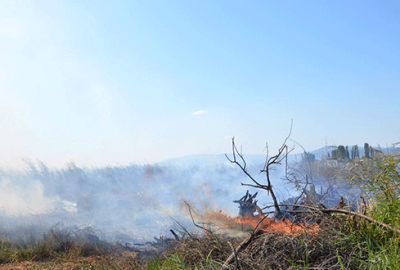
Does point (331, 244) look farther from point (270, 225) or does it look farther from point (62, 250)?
point (62, 250)

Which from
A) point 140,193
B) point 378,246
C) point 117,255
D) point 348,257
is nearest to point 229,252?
point 348,257

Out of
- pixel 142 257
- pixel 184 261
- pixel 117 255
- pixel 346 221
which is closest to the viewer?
pixel 346 221

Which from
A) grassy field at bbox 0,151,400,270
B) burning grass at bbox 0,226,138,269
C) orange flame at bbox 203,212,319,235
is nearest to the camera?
grassy field at bbox 0,151,400,270

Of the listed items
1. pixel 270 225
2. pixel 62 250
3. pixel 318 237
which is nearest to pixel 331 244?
pixel 318 237

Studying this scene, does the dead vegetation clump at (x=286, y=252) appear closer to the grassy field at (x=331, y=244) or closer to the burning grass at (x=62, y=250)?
the grassy field at (x=331, y=244)

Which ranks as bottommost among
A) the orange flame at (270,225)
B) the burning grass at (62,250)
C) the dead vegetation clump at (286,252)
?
the burning grass at (62,250)

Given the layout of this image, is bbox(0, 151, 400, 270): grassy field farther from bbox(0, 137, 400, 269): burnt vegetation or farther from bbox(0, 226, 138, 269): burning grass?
bbox(0, 226, 138, 269): burning grass

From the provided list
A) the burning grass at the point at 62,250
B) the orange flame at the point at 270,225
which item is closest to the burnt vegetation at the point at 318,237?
the orange flame at the point at 270,225

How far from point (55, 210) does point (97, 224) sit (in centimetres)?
137

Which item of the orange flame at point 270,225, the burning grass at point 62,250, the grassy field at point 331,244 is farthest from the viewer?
the burning grass at point 62,250

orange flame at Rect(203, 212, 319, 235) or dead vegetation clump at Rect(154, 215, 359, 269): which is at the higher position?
orange flame at Rect(203, 212, 319, 235)

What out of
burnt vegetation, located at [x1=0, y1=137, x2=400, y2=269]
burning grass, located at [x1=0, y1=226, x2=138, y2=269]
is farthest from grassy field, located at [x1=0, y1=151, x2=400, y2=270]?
burning grass, located at [x1=0, y1=226, x2=138, y2=269]

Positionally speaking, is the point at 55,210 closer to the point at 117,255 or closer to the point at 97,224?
the point at 97,224

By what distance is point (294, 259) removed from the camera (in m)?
3.68
